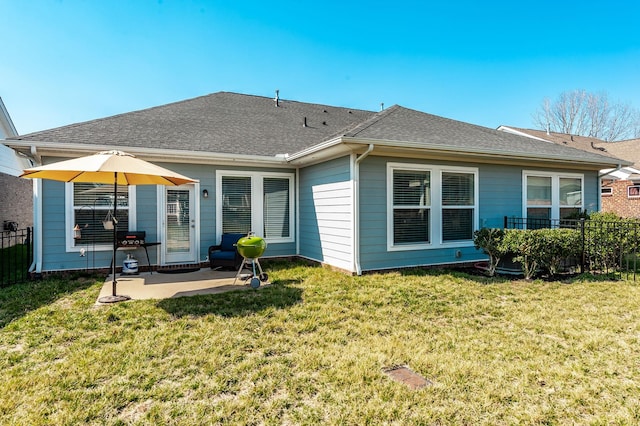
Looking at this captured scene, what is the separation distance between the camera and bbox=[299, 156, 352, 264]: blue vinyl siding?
6.98 m

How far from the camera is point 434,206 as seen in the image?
7.48 metres

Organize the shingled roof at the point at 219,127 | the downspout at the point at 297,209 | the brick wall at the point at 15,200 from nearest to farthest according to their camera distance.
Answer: the shingled roof at the point at 219,127 < the downspout at the point at 297,209 < the brick wall at the point at 15,200

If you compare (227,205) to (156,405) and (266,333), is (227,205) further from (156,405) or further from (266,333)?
(156,405)

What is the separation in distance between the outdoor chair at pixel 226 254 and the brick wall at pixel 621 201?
17836mm

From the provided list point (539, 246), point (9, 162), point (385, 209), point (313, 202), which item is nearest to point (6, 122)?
point (9, 162)

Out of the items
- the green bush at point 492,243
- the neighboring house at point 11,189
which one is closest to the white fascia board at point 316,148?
the green bush at point 492,243

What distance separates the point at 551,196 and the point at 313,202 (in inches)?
234

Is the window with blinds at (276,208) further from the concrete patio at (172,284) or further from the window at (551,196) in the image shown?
the window at (551,196)

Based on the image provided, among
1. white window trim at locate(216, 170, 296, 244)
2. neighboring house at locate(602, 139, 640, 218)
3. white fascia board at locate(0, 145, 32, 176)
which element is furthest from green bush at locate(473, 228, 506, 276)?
neighboring house at locate(602, 139, 640, 218)

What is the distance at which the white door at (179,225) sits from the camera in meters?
7.75

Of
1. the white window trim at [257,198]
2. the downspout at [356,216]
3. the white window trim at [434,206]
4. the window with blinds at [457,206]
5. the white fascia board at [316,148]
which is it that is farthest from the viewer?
the white window trim at [257,198]

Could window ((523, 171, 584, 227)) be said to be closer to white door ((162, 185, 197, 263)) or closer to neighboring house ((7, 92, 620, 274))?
neighboring house ((7, 92, 620, 274))

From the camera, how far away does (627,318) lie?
435 centimetres

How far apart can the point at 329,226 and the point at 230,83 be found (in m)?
8.79
